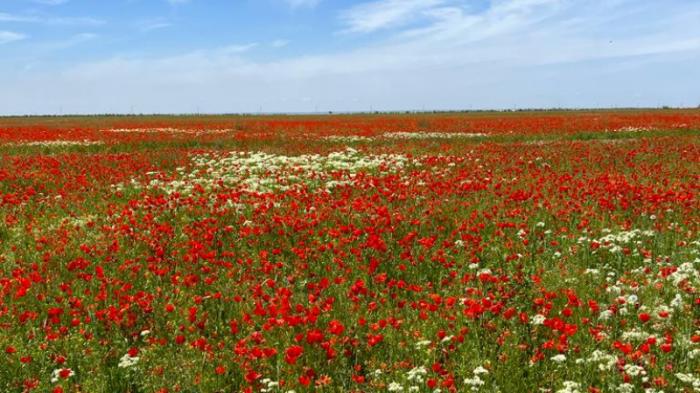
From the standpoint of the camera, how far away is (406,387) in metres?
4.48

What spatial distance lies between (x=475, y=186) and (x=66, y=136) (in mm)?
27866

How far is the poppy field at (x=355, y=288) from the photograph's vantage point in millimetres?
4777

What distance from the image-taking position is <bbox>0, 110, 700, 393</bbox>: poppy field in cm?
478

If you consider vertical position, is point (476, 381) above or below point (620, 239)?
below

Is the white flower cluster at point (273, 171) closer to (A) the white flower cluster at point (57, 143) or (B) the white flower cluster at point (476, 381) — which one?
(B) the white flower cluster at point (476, 381)

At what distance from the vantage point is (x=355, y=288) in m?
5.47

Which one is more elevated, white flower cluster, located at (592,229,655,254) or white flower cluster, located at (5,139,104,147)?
white flower cluster, located at (5,139,104,147)

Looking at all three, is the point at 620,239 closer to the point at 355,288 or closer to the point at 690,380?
the point at 690,380

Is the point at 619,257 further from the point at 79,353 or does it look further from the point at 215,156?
the point at 215,156

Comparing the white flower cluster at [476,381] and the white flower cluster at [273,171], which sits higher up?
the white flower cluster at [273,171]

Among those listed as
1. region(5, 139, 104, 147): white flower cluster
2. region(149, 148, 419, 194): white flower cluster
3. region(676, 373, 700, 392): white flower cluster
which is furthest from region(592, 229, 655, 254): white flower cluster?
region(5, 139, 104, 147): white flower cluster

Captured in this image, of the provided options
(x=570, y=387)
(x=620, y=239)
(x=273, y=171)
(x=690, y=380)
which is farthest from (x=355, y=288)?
(x=273, y=171)

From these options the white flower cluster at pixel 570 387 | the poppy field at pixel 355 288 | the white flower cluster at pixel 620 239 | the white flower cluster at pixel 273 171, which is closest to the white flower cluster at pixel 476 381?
the poppy field at pixel 355 288

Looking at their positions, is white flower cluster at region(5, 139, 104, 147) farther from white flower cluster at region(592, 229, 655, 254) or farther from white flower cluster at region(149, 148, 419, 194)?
white flower cluster at region(592, 229, 655, 254)
